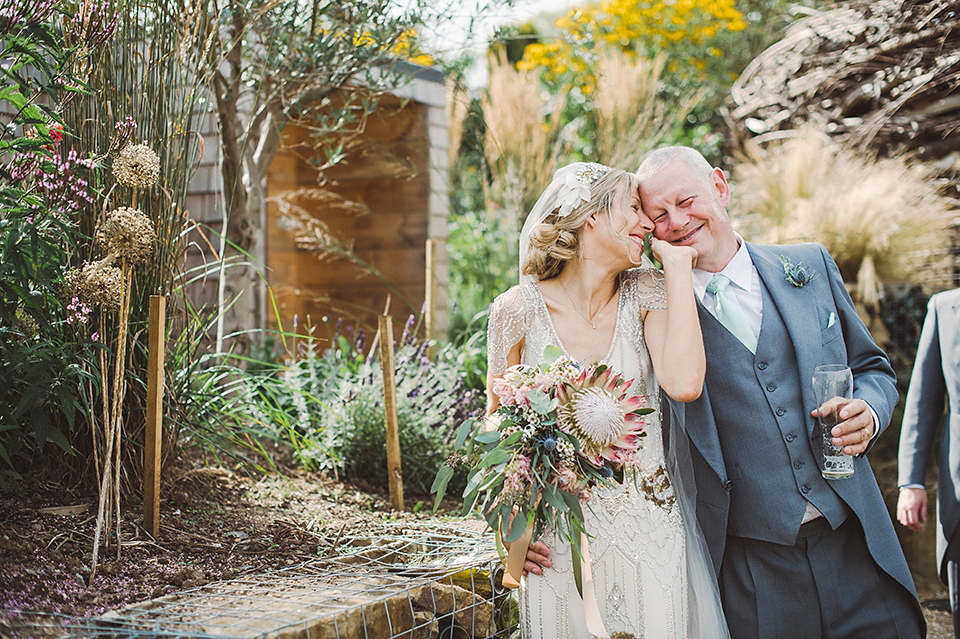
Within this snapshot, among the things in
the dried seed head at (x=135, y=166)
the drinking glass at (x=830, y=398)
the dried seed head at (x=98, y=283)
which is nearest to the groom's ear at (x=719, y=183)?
the drinking glass at (x=830, y=398)

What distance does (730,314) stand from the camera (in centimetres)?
227

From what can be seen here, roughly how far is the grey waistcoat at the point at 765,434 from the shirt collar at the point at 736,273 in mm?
109

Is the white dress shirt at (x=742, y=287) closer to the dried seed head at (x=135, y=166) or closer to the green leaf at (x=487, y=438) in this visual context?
the green leaf at (x=487, y=438)

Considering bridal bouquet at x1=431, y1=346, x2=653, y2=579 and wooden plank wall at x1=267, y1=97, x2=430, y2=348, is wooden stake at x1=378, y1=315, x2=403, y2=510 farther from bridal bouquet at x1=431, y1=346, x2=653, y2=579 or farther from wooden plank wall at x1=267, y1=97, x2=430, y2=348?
wooden plank wall at x1=267, y1=97, x2=430, y2=348

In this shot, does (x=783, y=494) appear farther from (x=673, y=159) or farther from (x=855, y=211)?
(x=855, y=211)

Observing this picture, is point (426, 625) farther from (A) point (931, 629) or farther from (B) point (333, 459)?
(A) point (931, 629)

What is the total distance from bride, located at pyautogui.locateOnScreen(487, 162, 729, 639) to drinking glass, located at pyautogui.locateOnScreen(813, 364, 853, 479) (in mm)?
297

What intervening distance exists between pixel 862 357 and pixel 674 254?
26.0 inches

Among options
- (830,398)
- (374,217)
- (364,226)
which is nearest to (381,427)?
(830,398)

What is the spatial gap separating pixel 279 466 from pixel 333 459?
270mm

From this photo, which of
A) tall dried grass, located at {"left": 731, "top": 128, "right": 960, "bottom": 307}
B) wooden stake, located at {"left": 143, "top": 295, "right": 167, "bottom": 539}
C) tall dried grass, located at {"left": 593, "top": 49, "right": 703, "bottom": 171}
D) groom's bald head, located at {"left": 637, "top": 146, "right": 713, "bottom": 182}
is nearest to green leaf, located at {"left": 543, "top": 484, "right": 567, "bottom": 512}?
groom's bald head, located at {"left": 637, "top": 146, "right": 713, "bottom": 182}

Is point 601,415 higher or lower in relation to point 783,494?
higher

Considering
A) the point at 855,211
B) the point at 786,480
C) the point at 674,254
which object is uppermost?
the point at 855,211

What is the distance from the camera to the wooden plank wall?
5789 mm
